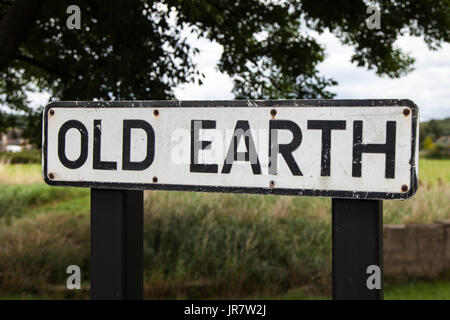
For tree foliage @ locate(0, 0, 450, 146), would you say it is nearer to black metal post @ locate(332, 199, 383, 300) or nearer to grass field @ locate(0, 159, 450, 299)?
grass field @ locate(0, 159, 450, 299)

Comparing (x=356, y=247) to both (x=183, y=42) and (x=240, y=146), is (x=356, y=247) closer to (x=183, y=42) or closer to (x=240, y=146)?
(x=240, y=146)

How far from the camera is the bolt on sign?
1462 millimetres

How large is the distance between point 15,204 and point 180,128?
9.32 m

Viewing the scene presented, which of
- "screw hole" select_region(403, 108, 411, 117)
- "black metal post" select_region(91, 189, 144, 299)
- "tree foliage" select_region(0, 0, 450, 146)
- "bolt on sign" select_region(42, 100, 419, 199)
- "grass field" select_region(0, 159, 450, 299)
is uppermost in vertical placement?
"tree foliage" select_region(0, 0, 450, 146)

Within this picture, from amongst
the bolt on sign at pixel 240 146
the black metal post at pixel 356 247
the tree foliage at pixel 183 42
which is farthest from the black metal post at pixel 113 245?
the tree foliage at pixel 183 42

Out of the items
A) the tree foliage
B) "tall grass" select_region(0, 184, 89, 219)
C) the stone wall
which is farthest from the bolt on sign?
"tall grass" select_region(0, 184, 89, 219)

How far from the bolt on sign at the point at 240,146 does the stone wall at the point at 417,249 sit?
18.6ft

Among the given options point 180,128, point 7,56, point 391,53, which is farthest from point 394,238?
point 180,128

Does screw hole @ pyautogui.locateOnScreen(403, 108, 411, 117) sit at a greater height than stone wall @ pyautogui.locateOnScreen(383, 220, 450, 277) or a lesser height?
greater

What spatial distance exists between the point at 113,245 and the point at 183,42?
454 centimetres

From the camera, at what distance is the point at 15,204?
9.94m

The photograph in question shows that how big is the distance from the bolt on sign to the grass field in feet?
15.2

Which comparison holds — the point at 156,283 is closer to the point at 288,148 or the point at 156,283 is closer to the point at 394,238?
the point at 394,238

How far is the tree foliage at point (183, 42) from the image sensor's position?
532 cm
